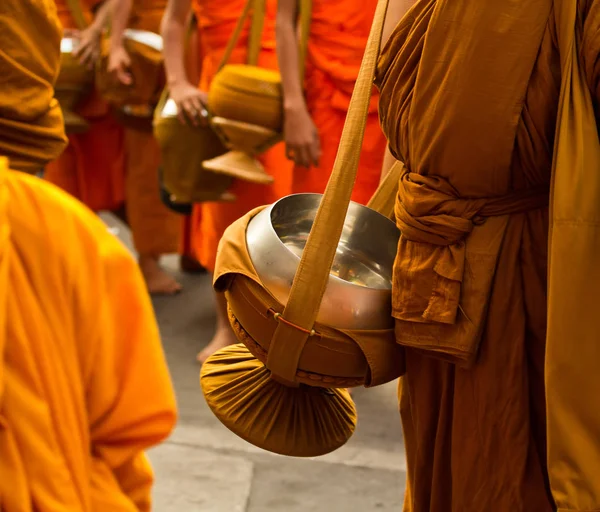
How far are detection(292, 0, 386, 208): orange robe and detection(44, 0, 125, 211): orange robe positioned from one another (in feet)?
5.09

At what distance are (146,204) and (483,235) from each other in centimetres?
302

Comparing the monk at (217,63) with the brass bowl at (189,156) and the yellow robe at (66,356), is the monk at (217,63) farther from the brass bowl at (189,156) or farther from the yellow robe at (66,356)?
the yellow robe at (66,356)

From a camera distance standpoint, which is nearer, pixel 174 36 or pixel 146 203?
pixel 174 36

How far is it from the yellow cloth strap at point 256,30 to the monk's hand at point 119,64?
0.68m

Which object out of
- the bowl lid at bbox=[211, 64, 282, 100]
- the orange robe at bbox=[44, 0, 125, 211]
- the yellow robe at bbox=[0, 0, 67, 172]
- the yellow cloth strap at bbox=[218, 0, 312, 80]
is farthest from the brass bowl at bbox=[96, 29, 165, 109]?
the yellow robe at bbox=[0, 0, 67, 172]

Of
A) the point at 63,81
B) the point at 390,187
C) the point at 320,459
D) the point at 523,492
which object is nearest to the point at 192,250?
the point at 63,81

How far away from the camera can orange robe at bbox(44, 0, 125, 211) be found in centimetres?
446

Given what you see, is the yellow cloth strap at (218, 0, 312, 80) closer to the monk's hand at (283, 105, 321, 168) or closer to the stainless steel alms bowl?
the monk's hand at (283, 105, 321, 168)

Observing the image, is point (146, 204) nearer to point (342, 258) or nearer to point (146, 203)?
point (146, 203)

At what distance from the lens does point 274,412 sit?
1789 mm

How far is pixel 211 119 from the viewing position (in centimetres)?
317

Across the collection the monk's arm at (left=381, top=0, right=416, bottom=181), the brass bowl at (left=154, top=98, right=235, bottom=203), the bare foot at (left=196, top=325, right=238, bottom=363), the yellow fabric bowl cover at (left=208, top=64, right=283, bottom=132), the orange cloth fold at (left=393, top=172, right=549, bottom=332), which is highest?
the monk's arm at (left=381, top=0, right=416, bottom=181)

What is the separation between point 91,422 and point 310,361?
524mm

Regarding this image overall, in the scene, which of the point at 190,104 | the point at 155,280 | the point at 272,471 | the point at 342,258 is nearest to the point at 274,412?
the point at 342,258
